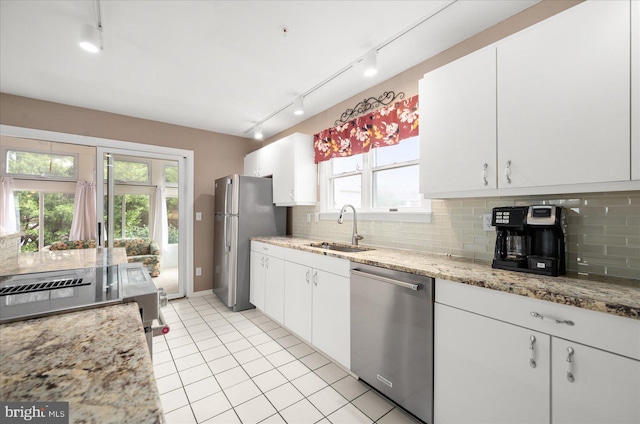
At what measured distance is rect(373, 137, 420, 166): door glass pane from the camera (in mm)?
2404

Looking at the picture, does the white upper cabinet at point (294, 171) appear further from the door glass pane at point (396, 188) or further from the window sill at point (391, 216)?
the door glass pane at point (396, 188)

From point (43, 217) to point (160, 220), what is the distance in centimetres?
134

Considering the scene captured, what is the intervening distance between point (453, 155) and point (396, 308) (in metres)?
1.02

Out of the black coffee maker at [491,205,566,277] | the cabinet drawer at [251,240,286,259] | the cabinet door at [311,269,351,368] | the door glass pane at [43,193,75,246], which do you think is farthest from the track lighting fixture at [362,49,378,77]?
the door glass pane at [43,193,75,246]

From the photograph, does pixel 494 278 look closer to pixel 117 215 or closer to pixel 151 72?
pixel 151 72

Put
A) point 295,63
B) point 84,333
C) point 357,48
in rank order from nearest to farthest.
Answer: point 84,333 < point 357,48 < point 295,63

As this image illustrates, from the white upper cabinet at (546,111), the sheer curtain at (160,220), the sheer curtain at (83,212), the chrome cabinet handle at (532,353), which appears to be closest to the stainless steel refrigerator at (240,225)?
the sheer curtain at (160,220)

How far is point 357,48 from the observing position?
210cm

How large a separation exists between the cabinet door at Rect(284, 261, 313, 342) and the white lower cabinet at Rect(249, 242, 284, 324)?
0.35ft

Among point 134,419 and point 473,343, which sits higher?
point 134,419

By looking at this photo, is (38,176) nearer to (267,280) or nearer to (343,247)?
(267,280)

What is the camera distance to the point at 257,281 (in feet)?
10.9

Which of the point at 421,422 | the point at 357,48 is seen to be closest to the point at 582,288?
the point at 421,422

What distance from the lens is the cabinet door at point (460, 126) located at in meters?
1.58
